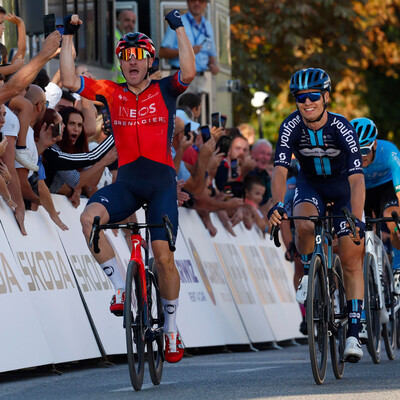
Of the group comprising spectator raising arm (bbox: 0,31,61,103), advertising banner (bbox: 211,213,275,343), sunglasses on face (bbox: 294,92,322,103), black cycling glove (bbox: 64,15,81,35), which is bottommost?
advertising banner (bbox: 211,213,275,343)

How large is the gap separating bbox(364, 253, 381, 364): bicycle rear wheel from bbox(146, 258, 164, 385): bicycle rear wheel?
2754 mm

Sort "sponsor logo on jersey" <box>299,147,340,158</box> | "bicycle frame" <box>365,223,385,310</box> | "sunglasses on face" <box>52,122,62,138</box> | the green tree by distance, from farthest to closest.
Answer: the green tree < "bicycle frame" <box>365,223,385,310</box> < "sunglasses on face" <box>52,122,62,138</box> < "sponsor logo on jersey" <box>299,147,340,158</box>

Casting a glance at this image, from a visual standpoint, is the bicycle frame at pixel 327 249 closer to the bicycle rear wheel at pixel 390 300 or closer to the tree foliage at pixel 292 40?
the bicycle rear wheel at pixel 390 300

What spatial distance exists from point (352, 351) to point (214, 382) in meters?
1.22

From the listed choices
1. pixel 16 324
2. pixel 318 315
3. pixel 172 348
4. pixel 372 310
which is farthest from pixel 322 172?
pixel 16 324

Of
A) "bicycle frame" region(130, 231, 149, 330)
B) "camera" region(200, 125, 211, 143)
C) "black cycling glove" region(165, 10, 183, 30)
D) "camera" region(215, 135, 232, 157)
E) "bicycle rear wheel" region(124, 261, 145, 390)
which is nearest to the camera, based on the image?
"bicycle rear wheel" region(124, 261, 145, 390)

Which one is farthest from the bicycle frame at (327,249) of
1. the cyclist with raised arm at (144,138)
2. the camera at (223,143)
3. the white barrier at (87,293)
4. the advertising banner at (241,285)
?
the advertising banner at (241,285)

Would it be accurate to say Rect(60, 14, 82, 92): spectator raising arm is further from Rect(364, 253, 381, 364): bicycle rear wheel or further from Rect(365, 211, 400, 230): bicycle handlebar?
Rect(364, 253, 381, 364): bicycle rear wheel

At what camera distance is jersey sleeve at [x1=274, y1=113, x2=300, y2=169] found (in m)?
10.9

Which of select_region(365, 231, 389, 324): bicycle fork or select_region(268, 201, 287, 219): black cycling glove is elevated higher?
select_region(268, 201, 287, 219): black cycling glove

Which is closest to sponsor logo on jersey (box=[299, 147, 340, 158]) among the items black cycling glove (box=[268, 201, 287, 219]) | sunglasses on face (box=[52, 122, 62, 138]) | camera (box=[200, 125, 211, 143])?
black cycling glove (box=[268, 201, 287, 219])

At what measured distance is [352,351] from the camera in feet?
35.5

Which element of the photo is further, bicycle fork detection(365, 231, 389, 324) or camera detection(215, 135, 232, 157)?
camera detection(215, 135, 232, 157)

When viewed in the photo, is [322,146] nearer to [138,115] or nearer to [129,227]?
[138,115]
